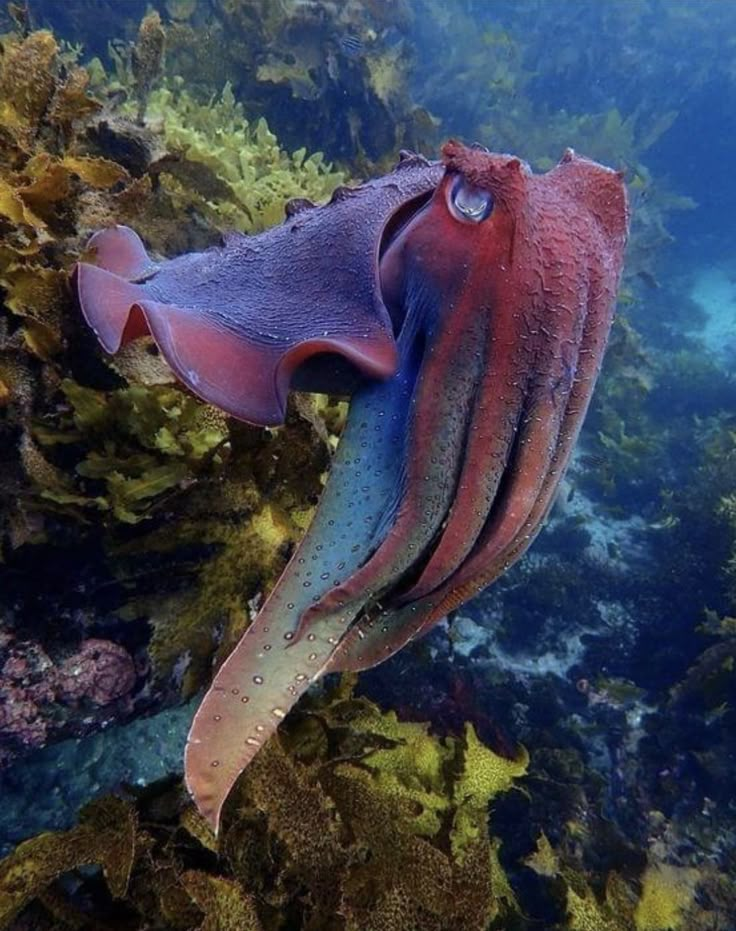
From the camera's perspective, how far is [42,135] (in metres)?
3.15

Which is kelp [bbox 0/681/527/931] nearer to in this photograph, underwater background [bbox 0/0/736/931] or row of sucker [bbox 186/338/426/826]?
underwater background [bbox 0/0/736/931]

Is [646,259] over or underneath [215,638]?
over

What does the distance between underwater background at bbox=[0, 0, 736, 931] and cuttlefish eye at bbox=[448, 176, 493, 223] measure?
3.82ft

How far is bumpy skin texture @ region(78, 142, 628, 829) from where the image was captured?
143 centimetres

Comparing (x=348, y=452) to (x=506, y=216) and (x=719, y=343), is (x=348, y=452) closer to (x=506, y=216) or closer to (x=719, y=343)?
(x=506, y=216)

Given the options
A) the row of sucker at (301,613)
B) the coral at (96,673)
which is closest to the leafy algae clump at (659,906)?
the coral at (96,673)

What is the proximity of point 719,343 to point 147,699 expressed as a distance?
705 inches

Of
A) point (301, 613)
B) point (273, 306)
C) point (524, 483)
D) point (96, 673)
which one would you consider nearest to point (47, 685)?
point (96, 673)

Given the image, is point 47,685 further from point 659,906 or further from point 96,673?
point 659,906

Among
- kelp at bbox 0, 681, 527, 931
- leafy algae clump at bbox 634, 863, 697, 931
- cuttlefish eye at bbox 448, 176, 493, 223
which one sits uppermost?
cuttlefish eye at bbox 448, 176, 493, 223

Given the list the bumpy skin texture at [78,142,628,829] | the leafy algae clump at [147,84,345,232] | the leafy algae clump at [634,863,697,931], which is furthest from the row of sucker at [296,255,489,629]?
the leafy algae clump at [147,84,345,232]

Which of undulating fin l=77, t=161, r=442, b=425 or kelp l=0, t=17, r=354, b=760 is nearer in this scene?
undulating fin l=77, t=161, r=442, b=425

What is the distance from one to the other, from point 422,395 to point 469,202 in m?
0.53

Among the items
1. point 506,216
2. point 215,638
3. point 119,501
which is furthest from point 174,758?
point 506,216
